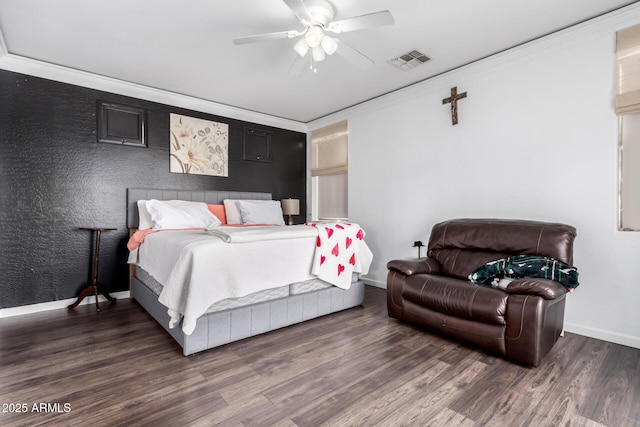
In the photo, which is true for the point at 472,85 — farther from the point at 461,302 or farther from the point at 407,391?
the point at 407,391

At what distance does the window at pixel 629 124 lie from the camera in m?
2.43

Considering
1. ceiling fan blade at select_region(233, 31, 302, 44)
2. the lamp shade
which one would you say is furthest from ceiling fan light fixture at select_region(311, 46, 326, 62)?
the lamp shade

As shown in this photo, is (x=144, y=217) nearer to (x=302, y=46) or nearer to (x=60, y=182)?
(x=60, y=182)

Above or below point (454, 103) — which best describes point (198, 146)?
below

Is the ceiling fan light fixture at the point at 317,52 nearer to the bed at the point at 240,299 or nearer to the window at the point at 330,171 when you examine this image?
the bed at the point at 240,299

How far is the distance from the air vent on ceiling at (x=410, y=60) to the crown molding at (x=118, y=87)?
8.34ft

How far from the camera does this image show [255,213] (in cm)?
441

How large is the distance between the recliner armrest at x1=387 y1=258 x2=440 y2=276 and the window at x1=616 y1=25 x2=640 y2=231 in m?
1.50

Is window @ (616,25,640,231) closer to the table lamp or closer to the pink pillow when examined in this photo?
the table lamp

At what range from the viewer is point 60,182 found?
339cm

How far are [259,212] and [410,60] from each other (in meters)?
2.74

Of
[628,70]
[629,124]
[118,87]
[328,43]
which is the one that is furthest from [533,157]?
[118,87]

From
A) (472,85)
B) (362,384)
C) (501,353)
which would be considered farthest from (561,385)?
(472,85)

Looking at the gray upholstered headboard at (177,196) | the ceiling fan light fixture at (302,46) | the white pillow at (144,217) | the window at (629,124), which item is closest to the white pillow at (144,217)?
the white pillow at (144,217)
